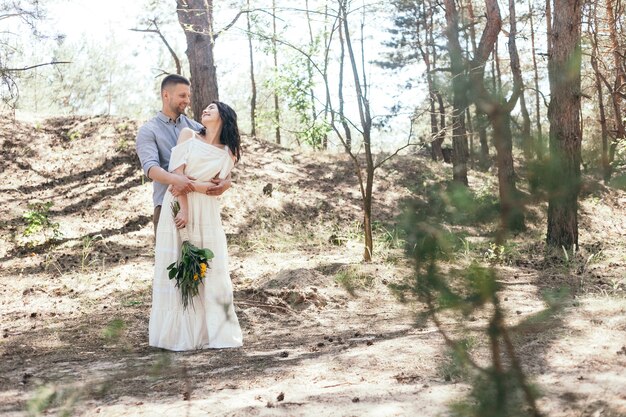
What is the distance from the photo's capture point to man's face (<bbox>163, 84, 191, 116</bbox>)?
5875 mm

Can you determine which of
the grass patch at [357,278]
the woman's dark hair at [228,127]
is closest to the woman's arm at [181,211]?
the woman's dark hair at [228,127]

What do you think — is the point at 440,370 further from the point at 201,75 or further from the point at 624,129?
the point at 624,129

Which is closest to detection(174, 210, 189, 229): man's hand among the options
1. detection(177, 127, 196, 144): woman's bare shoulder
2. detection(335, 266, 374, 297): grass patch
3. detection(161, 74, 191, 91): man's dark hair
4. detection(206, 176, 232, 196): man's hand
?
detection(206, 176, 232, 196): man's hand

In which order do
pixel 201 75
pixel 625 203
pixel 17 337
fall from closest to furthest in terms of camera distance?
pixel 17 337 → pixel 201 75 → pixel 625 203

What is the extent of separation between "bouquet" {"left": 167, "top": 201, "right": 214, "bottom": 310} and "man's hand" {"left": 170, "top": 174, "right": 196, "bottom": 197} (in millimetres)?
438

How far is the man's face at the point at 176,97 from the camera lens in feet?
19.3

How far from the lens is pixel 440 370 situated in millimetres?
4059

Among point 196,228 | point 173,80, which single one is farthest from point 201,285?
point 173,80

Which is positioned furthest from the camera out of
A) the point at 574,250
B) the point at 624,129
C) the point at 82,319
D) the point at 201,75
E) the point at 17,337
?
the point at 624,129

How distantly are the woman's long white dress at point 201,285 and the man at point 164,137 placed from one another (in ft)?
0.47

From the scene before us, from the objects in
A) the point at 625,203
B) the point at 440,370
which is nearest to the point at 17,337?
the point at 440,370

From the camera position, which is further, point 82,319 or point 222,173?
point 82,319

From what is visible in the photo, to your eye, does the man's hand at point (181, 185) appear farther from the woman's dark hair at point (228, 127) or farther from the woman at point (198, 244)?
the woman's dark hair at point (228, 127)

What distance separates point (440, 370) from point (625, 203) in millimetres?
15380
